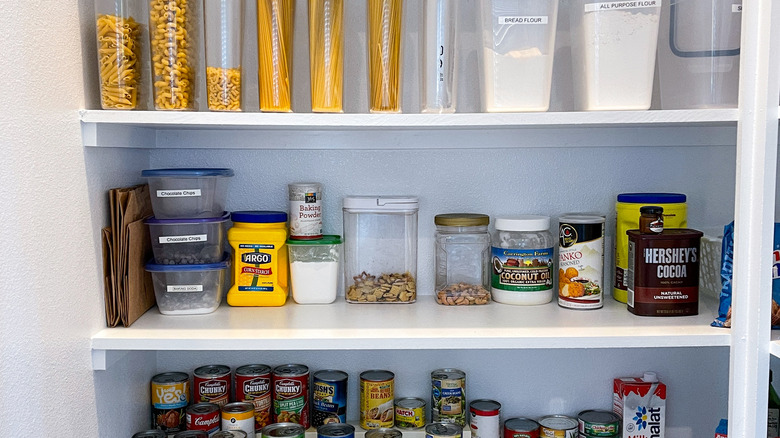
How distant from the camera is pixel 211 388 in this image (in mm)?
1562

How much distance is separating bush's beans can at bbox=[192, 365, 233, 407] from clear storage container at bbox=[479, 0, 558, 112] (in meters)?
0.80

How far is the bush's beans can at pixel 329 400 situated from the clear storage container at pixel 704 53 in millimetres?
871

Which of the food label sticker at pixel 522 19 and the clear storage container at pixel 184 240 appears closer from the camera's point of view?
the food label sticker at pixel 522 19

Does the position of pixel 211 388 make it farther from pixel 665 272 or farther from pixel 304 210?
pixel 665 272

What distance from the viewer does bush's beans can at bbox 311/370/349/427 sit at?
156 centimetres

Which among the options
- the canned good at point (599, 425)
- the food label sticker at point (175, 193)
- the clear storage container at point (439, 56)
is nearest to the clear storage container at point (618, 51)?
the clear storage container at point (439, 56)

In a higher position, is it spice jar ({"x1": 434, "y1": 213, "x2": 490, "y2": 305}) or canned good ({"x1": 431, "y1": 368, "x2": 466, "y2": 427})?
spice jar ({"x1": 434, "y1": 213, "x2": 490, "y2": 305})

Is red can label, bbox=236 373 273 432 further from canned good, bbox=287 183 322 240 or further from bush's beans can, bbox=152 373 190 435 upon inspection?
canned good, bbox=287 183 322 240

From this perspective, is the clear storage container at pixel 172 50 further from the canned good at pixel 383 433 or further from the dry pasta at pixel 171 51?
the canned good at pixel 383 433

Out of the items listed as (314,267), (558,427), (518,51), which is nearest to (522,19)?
(518,51)

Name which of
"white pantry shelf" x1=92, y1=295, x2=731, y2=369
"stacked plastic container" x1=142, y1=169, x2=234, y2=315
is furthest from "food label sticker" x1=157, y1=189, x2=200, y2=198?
"white pantry shelf" x1=92, y1=295, x2=731, y2=369

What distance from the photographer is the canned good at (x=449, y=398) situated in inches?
62.3

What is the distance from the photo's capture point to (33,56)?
1087mm

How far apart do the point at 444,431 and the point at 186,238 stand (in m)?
0.64
